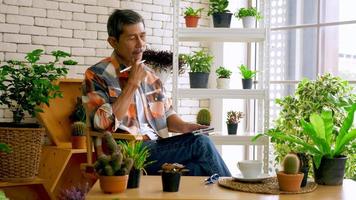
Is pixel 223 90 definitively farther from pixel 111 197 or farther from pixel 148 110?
pixel 111 197

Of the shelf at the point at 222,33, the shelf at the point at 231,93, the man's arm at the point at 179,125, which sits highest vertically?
the shelf at the point at 222,33

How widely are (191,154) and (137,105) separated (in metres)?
0.50

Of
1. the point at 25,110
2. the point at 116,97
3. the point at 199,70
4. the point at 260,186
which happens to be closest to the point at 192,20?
the point at 199,70

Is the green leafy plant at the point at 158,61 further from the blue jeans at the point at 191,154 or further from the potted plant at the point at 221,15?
the blue jeans at the point at 191,154

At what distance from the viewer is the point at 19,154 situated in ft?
10.4

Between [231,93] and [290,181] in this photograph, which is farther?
[231,93]

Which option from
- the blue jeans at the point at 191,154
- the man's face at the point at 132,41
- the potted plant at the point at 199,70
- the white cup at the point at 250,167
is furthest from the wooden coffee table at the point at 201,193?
the potted plant at the point at 199,70

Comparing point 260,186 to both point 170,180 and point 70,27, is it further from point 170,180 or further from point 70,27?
point 70,27

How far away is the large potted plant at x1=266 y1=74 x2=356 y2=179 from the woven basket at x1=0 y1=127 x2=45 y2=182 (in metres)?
1.61

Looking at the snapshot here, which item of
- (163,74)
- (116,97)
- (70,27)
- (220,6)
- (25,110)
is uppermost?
(220,6)

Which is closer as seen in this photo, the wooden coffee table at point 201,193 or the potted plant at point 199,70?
the wooden coffee table at point 201,193

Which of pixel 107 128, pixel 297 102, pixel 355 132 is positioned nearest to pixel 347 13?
pixel 297 102

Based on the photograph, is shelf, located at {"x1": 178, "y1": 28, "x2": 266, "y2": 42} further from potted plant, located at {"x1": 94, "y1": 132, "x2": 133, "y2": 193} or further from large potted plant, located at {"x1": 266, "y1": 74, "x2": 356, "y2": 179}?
potted plant, located at {"x1": 94, "y1": 132, "x2": 133, "y2": 193}

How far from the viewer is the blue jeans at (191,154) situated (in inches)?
96.0
